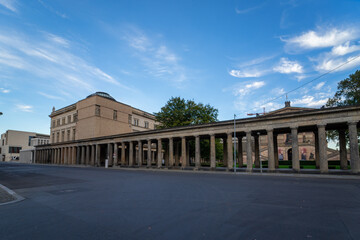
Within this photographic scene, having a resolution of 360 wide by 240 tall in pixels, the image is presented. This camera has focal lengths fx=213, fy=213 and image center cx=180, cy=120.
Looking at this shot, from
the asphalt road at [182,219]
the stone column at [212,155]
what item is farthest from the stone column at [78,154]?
the asphalt road at [182,219]

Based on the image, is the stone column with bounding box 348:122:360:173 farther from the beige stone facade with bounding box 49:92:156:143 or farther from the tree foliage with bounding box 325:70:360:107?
the beige stone facade with bounding box 49:92:156:143

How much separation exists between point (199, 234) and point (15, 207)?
25.1 ft

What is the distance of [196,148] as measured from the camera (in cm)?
3631

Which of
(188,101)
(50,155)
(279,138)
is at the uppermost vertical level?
(188,101)

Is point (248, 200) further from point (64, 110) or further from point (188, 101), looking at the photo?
point (64, 110)

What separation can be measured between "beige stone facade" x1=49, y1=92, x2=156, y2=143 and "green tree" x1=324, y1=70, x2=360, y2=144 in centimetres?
5787

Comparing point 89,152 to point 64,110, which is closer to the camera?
point 89,152

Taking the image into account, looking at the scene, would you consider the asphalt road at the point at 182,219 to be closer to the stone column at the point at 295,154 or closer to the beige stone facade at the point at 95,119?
the stone column at the point at 295,154

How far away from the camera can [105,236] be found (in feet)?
16.6

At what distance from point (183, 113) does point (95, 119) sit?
29.2 metres

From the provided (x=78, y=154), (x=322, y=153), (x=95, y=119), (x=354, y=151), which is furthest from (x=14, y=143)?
(x=354, y=151)

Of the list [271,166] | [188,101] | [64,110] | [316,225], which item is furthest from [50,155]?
[316,225]

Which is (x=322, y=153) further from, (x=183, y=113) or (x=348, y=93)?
(x=183, y=113)

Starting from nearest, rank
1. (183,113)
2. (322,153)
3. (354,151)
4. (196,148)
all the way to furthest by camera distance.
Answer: (354,151) < (322,153) < (196,148) < (183,113)
